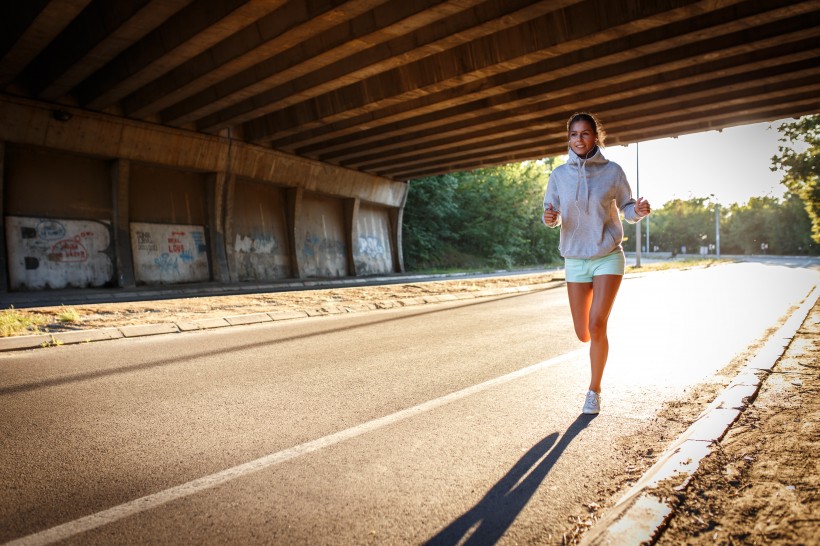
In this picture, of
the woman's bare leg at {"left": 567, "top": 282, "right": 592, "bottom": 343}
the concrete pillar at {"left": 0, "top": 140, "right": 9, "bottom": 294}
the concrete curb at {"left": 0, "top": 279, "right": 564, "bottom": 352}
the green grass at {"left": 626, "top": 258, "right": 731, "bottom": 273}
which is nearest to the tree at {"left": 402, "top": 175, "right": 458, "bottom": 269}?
the green grass at {"left": 626, "top": 258, "right": 731, "bottom": 273}

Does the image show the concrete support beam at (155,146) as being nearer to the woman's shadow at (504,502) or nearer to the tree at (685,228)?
the woman's shadow at (504,502)

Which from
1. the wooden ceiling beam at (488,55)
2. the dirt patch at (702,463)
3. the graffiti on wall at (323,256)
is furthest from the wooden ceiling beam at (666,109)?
the dirt patch at (702,463)

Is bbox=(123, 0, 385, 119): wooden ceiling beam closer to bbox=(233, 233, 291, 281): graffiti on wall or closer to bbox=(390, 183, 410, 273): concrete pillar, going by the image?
bbox=(233, 233, 291, 281): graffiti on wall

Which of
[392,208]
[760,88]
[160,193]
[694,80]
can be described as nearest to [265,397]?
[694,80]

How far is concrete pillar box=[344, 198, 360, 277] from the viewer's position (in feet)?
85.2

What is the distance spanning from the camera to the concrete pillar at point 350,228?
26.0 metres

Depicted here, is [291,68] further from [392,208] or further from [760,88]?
[392,208]

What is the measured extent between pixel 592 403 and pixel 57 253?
16585mm

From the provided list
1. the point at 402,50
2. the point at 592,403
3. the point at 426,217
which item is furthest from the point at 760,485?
the point at 426,217

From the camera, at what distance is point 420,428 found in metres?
3.62

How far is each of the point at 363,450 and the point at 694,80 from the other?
12694mm

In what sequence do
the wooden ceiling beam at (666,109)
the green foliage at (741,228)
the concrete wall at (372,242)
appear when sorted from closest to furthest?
the wooden ceiling beam at (666,109) < the concrete wall at (372,242) < the green foliage at (741,228)

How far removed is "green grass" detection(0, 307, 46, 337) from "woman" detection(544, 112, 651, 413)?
6.98 metres

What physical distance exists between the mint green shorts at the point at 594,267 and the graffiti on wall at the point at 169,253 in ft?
54.7
